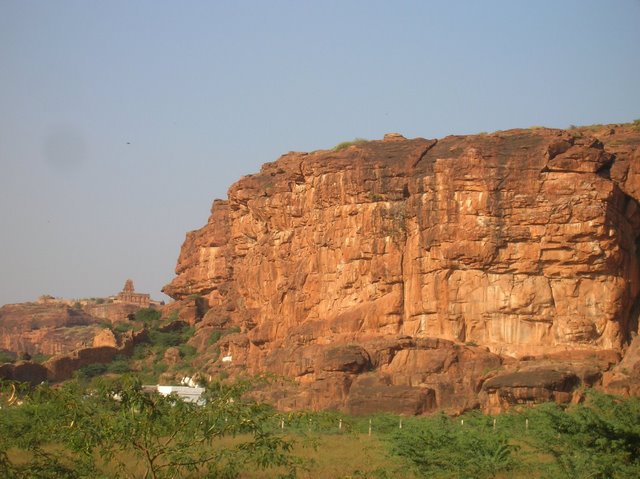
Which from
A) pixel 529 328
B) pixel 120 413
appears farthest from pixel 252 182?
pixel 120 413

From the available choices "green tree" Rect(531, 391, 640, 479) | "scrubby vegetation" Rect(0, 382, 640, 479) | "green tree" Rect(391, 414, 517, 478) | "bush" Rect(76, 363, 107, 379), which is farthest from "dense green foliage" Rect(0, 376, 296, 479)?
"bush" Rect(76, 363, 107, 379)

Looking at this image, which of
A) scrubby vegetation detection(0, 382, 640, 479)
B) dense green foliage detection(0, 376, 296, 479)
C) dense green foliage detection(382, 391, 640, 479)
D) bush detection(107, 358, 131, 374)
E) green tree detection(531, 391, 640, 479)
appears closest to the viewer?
dense green foliage detection(0, 376, 296, 479)

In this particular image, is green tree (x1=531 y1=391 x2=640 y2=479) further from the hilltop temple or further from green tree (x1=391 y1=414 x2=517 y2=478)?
the hilltop temple

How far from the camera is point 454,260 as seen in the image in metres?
51.5

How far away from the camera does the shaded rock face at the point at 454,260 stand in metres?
49.6

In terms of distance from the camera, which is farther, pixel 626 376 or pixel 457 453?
pixel 626 376

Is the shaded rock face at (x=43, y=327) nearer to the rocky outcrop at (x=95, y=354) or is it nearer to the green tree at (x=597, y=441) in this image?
the rocky outcrop at (x=95, y=354)

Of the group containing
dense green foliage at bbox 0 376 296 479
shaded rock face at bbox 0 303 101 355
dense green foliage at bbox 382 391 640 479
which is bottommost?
shaded rock face at bbox 0 303 101 355

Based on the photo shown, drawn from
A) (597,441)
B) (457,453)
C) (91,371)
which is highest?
(597,441)

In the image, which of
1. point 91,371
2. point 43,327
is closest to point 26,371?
point 91,371

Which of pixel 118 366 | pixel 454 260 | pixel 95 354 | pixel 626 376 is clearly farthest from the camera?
pixel 95 354

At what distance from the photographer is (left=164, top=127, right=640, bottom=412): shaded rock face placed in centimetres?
4959

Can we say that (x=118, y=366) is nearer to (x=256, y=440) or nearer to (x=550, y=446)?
(x=550, y=446)

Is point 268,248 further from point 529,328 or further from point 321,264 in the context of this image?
point 529,328
